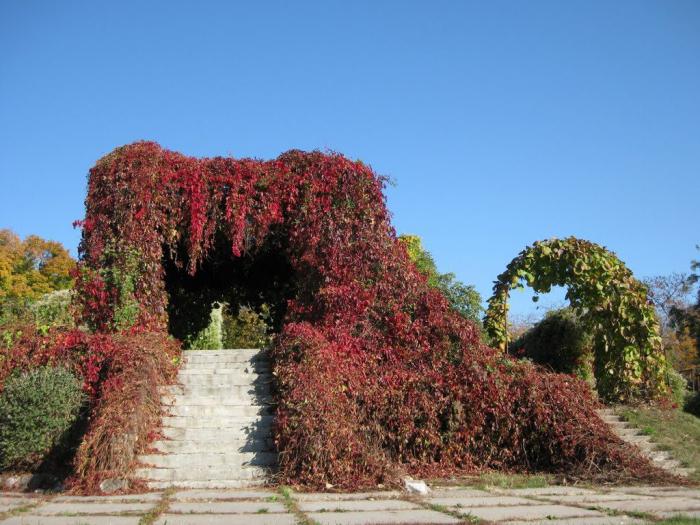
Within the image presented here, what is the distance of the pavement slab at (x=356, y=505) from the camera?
504 centimetres

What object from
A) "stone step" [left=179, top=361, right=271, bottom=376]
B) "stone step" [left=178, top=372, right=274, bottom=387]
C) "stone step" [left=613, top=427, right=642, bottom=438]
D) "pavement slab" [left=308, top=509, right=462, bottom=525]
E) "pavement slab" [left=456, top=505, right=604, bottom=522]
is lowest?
"pavement slab" [left=308, top=509, right=462, bottom=525]

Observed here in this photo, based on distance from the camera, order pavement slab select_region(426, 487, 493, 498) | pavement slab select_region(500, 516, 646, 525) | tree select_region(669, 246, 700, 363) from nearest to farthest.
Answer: pavement slab select_region(500, 516, 646, 525), pavement slab select_region(426, 487, 493, 498), tree select_region(669, 246, 700, 363)

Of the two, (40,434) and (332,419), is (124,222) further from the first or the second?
(332,419)

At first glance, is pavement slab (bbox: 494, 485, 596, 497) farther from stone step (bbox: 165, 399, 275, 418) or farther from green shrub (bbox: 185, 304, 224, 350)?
green shrub (bbox: 185, 304, 224, 350)

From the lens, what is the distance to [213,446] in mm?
7008

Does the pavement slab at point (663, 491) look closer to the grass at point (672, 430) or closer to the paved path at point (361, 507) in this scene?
the paved path at point (361, 507)

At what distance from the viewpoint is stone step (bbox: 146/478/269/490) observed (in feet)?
20.5

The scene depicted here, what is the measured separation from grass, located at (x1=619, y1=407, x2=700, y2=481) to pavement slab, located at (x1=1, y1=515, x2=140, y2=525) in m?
5.90

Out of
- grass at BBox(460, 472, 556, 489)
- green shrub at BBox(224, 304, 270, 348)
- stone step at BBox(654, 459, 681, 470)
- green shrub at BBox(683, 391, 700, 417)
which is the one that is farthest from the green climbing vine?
green shrub at BBox(224, 304, 270, 348)

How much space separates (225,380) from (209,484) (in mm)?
2190

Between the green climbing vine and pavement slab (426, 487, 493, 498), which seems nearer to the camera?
pavement slab (426, 487, 493, 498)

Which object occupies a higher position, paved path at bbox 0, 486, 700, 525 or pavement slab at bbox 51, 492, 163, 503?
paved path at bbox 0, 486, 700, 525

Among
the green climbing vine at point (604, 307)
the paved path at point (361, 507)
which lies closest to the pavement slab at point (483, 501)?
the paved path at point (361, 507)

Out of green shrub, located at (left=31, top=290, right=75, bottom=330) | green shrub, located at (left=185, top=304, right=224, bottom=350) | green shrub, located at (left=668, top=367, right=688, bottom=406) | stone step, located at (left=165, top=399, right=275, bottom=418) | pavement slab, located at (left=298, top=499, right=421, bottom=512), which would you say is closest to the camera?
pavement slab, located at (left=298, top=499, right=421, bottom=512)
